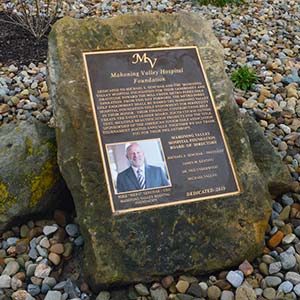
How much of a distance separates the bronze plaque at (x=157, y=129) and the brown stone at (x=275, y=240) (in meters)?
0.41

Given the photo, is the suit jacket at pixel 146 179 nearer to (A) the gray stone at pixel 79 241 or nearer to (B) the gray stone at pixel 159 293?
(A) the gray stone at pixel 79 241

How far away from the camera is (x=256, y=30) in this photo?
18.6ft

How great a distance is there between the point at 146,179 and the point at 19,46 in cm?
287

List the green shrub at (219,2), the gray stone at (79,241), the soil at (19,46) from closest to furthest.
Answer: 1. the gray stone at (79,241)
2. the soil at (19,46)
3. the green shrub at (219,2)

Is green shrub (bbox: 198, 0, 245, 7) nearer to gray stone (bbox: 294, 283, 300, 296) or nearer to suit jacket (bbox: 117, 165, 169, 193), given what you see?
suit jacket (bbox: 117, 165, 169, 193)

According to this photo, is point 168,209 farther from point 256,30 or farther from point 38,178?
point 256,30

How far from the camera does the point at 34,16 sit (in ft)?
18.2

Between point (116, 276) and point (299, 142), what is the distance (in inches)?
78.7

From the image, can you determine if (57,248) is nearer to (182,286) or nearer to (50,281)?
(50,281)

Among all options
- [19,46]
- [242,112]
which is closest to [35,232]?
[242,112]

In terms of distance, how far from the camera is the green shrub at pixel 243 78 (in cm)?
457

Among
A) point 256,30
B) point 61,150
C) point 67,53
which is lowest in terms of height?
point 256,30

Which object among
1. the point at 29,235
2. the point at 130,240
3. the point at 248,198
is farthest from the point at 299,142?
the point at 29,235

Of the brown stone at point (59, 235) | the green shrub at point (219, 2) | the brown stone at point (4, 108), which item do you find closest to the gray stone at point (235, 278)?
the brown stone at point (59, 235)
